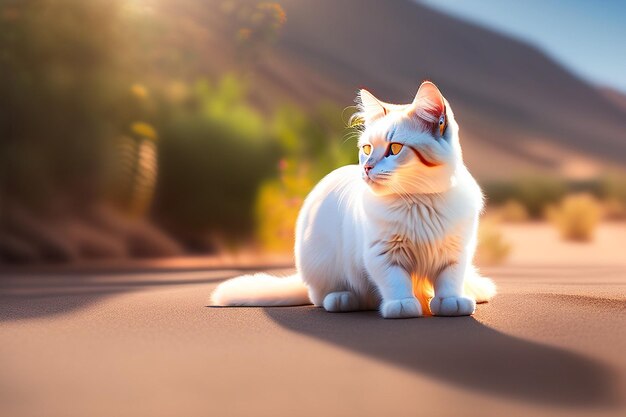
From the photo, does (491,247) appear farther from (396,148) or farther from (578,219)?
(396,148)

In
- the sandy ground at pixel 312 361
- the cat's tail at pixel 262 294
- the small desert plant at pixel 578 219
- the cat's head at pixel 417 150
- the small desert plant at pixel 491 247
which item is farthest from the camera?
the small desert plant at pixel 578 219

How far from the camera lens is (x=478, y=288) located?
2764 mm

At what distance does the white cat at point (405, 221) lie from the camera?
233 cm

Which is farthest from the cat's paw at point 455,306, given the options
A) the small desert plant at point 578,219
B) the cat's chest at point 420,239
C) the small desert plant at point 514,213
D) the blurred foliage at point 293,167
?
the small desert plant at point 514,213

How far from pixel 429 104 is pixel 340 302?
0.80 metres

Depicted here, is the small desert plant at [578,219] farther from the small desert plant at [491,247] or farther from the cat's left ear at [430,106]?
the cat's left ear at [430,106]

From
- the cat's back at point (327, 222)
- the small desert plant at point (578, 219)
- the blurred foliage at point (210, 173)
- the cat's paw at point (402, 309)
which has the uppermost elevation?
the small desert plant at point (578, 219)

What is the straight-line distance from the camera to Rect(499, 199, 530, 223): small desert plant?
516 inches

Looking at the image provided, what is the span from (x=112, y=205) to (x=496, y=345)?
14.6ft

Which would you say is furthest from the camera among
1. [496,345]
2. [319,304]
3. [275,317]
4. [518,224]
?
[518,224]

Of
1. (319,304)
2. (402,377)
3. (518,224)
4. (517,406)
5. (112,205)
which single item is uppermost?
(518,224)

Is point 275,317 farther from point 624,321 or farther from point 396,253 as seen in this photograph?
point 624,321

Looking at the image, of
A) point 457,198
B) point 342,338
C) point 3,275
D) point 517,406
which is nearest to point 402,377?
point 517,406

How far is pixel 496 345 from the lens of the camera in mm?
1927
